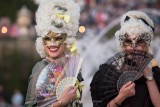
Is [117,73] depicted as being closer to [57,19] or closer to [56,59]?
[56,59]

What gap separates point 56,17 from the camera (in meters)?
4.82

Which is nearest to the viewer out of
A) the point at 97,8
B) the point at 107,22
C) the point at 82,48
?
the point at 82,48

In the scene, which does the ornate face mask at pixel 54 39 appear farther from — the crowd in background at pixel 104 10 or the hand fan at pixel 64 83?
the crowd in background at pixel 104 10

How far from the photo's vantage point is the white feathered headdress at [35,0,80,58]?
4.80 m

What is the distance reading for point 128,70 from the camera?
4.67 metres

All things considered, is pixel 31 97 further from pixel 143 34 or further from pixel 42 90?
pixel 143 34

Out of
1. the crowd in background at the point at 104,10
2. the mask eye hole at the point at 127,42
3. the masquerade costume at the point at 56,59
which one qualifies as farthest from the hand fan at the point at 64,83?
the crowd in background at the point at 104,10

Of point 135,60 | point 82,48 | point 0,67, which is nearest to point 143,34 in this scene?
point 135,60

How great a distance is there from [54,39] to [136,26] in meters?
0.58

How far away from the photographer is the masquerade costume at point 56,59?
183 inches

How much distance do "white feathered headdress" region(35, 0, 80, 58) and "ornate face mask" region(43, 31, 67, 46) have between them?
0.07 feet

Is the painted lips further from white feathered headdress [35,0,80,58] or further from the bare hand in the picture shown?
the bare hand

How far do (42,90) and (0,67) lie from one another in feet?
39.1

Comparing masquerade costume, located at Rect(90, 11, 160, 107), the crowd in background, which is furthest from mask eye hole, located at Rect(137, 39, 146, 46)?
the crowd in background
